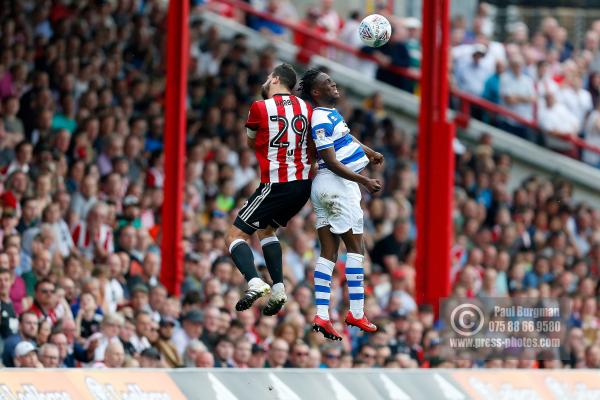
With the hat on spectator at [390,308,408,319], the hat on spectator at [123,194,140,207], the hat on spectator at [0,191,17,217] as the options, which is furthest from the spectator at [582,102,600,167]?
the hat on spectator at [0,191,17,217]

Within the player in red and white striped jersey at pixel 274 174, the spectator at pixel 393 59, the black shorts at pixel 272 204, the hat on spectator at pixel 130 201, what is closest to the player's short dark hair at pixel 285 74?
the player in red and white striped jersey at pixel 274 174

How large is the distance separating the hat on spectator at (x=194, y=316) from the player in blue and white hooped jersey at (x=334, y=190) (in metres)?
3.52

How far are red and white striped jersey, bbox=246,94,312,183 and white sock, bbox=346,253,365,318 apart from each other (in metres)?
0.71

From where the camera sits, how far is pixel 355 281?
1161 centimetres

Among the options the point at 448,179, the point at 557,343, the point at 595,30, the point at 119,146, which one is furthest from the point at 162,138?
the point at 595,30

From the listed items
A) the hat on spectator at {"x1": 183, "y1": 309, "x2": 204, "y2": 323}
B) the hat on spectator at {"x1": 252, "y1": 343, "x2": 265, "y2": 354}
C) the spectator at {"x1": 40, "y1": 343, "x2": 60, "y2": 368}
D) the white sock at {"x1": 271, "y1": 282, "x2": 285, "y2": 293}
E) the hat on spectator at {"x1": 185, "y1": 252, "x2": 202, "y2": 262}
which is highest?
the hat on spectator at {"x1": 185, "y1": 252, "x2": 202, "y2": 262}

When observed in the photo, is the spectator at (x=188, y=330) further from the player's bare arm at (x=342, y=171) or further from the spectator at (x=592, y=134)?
the spectator at (x=592, y=134)

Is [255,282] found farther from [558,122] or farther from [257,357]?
[558,122]

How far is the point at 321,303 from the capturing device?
11578mm

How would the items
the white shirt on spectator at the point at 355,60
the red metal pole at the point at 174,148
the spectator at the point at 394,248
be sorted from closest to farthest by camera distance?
the red metal pole at the point at 174,148
the spectator at the point at 394,248
the white shirt on spectator at the point at 355,60

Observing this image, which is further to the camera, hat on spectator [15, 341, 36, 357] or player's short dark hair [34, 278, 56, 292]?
player's short dark hair [34, 278, 56, 292]

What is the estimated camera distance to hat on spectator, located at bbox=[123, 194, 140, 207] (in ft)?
53.4

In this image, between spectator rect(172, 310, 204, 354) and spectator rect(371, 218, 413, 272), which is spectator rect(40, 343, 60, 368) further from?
spectator rect(371, 218, 413, 272)

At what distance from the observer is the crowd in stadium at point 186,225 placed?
14.4 meters
